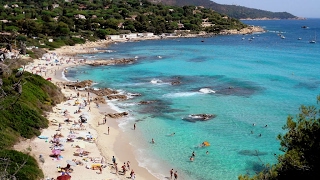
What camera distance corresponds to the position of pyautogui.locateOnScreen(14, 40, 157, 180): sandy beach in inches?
750

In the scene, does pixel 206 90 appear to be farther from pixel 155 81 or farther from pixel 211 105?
pixel 155 81

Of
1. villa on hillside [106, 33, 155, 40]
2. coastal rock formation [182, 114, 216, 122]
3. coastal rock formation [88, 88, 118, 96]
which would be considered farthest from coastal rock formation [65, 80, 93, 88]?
villa on hillside [106, 33, 155, 40]

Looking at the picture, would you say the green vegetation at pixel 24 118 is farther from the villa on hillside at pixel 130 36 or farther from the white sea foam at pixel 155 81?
the villa on hillside at pixel 130 36

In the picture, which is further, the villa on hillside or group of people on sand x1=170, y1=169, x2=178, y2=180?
the villa on hillside

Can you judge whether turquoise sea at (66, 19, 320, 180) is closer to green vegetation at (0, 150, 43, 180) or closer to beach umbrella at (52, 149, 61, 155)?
beach umbrella at (52, 149, 61, 155)

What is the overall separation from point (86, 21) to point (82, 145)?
89717 millimetres

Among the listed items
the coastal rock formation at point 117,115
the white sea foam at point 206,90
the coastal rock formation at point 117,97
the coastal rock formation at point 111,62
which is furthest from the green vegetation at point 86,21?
the coastal rock formation at point 117,115

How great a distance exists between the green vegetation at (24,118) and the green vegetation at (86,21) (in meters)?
32.1

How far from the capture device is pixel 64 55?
66750 mm

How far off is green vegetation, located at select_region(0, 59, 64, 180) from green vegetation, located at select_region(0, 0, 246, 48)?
1262 inches

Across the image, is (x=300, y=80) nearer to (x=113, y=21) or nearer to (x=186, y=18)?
(x=113, y=21)

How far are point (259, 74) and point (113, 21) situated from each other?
73113mm

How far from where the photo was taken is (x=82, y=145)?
2209 centimetres

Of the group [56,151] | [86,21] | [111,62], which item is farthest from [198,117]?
[86,21]
